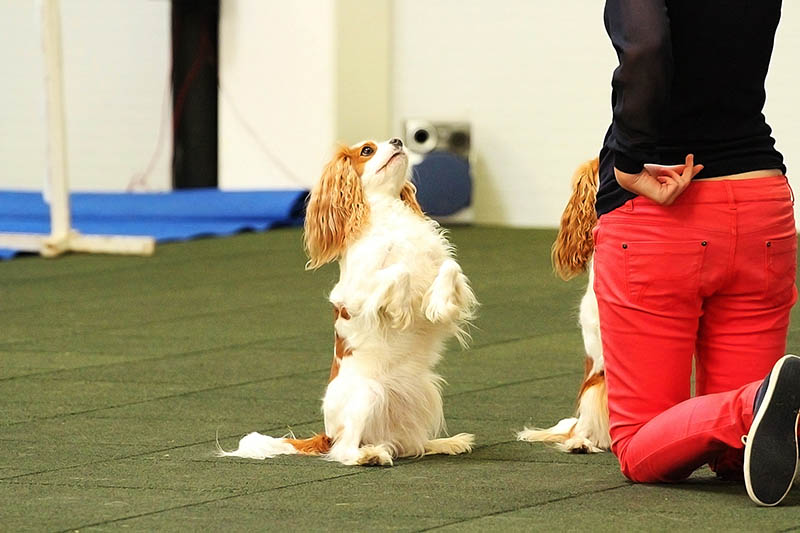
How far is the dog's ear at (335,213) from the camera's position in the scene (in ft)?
11.4

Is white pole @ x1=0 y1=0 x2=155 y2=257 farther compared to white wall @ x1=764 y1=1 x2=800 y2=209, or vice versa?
white wall @ x1=764 y1=1 x2=800 y2=209

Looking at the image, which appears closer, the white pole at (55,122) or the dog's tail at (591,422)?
the dog's tail at (591,422)

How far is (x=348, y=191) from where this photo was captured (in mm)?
3498

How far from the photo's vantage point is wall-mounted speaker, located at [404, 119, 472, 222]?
372 inches

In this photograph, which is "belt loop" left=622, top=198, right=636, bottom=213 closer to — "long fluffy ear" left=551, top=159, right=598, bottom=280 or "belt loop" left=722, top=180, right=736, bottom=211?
"belt loop" left=722, top=180, right=736, bottom=211

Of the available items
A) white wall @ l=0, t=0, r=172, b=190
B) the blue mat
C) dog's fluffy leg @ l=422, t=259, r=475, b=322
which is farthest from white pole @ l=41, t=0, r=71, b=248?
dog's fluffy leg @ l=422, t=259, r=475, b=322

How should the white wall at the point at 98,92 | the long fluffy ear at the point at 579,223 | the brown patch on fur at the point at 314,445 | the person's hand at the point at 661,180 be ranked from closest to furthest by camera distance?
1. the person's hand at the point at 661,180
2. the brown patch on fur at the point at 314,445
3. the long fluffy ear at the point at 579,223
4. the white wall at the point at 98,92

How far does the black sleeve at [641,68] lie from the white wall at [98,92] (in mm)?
8795

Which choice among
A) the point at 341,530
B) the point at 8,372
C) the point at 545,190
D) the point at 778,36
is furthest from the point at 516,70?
the point at 341,530

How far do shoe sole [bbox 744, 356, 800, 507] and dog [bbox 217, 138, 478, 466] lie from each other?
88 cm

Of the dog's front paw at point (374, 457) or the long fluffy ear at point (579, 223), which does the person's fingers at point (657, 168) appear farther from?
the dog's front paw at point (374, 457)

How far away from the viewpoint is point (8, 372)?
15.5 feet

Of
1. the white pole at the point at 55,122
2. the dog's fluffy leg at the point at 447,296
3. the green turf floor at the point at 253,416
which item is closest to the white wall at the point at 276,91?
the white pole at the point at 55,122

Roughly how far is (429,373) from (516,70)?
6544 millimetres
